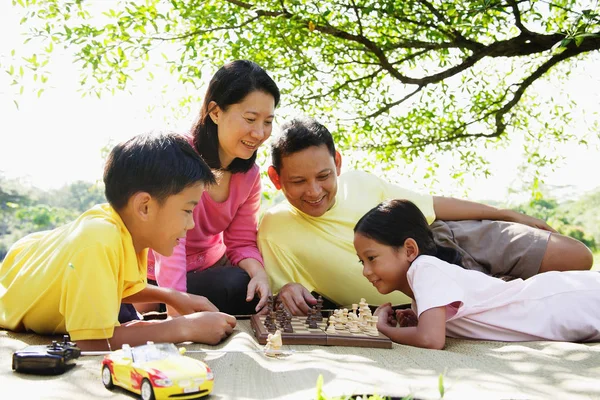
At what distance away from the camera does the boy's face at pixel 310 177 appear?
161 inches

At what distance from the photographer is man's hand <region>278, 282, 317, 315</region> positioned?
3846mm

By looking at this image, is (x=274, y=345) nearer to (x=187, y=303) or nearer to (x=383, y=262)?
(x=187, y=303)

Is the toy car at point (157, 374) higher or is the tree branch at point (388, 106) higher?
the tree branch at point (388, 106)

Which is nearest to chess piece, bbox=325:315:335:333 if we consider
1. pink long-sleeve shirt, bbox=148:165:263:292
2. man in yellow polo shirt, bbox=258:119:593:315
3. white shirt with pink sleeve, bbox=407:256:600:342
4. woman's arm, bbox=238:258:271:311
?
white shirt with pink sleeve, bbox=407:256:600:342

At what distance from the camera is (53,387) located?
2.08 meters

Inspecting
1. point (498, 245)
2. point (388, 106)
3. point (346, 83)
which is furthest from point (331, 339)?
point (388, 106)

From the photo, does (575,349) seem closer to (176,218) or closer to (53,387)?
(176,218)

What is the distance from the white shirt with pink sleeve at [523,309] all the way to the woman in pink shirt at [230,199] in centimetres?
111

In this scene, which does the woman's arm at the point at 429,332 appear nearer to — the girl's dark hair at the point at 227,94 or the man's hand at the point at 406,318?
the man's hand at the point at 406,318

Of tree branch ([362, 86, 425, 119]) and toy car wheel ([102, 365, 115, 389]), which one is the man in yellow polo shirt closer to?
toy car wheel ([102, 365, 115, 389])

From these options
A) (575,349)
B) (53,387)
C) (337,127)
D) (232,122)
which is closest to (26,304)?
(53,387)

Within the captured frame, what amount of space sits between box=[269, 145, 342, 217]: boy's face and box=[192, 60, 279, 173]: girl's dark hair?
319 mm

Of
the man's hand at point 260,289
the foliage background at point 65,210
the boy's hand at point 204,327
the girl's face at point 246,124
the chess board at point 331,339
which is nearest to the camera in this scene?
the boy's hand at point 204,327

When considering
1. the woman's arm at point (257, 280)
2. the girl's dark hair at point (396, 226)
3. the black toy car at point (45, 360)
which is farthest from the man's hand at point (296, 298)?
the black toy car at point (45, 360)
